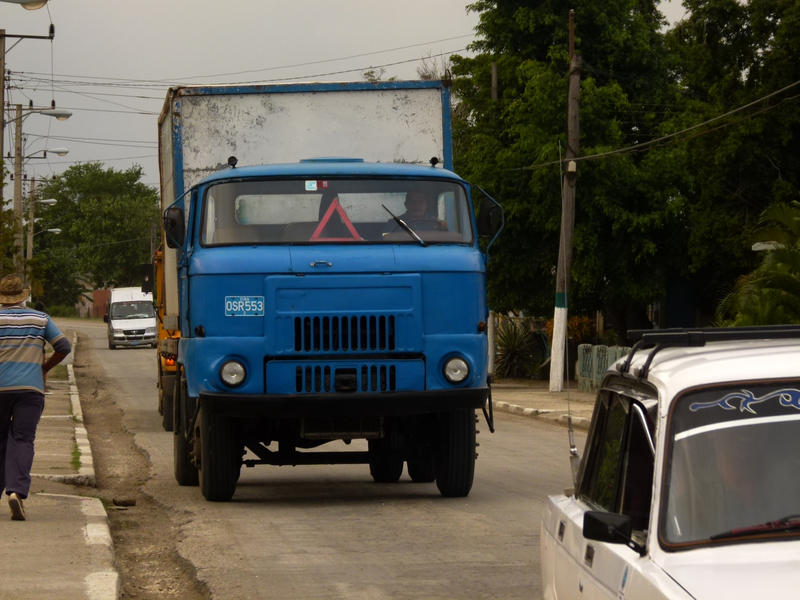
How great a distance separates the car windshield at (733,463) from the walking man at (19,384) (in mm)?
7232

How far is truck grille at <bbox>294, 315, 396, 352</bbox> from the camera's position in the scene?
1173cm

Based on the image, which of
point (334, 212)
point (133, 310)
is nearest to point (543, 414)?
point (334, 212)

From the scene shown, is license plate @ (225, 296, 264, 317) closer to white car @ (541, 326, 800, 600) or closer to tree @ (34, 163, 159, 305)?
white car @ (541, 326, 800, 600)

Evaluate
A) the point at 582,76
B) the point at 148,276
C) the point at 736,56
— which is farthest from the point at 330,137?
the point at 582,76

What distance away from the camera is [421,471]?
14445 millimetres

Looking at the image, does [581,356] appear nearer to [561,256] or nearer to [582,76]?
[561,256]

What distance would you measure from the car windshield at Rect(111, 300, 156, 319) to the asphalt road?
43513 mm

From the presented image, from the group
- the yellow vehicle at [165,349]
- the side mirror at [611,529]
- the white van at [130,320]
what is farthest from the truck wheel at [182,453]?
the white van at [130,320]

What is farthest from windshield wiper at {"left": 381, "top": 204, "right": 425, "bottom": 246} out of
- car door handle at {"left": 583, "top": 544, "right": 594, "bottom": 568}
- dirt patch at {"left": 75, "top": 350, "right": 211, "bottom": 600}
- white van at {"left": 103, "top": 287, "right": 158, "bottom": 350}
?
white van at {"left": 103, "top": 287, "right": 158, "bottom": 350}

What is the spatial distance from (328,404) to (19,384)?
7.89 ft

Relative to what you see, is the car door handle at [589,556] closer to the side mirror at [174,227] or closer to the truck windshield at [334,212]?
the truck windshield at [334,212]

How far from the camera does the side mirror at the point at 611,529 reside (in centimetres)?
445

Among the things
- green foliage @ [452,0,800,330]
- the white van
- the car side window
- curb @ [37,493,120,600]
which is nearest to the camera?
the car side window

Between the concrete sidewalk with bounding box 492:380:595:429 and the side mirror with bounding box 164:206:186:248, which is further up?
the side mirror with bounding box 164:206:186:248
